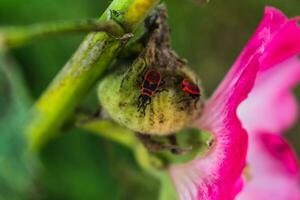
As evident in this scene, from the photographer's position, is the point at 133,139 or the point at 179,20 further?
the point at 179,20

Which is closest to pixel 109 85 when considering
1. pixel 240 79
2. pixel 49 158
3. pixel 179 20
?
pixel 240 79

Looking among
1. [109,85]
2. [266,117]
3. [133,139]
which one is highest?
[109,85]

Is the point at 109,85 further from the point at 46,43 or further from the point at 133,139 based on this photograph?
the point at 46,43

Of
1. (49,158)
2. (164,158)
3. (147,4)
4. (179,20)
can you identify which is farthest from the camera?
(179,20)

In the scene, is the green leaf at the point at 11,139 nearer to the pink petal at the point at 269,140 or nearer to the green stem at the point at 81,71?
the green stem at the point at 81,71

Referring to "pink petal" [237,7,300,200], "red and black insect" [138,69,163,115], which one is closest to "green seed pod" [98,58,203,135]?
"red and black insect" [138,69,163,115]

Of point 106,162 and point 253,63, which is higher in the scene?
point 253,63

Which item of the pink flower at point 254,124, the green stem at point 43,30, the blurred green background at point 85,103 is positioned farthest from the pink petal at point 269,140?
the green stem at point 43,30

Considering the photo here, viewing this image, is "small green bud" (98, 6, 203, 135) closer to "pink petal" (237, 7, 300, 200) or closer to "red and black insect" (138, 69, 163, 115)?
"red and black insect" (138, 69, 163, 115)
